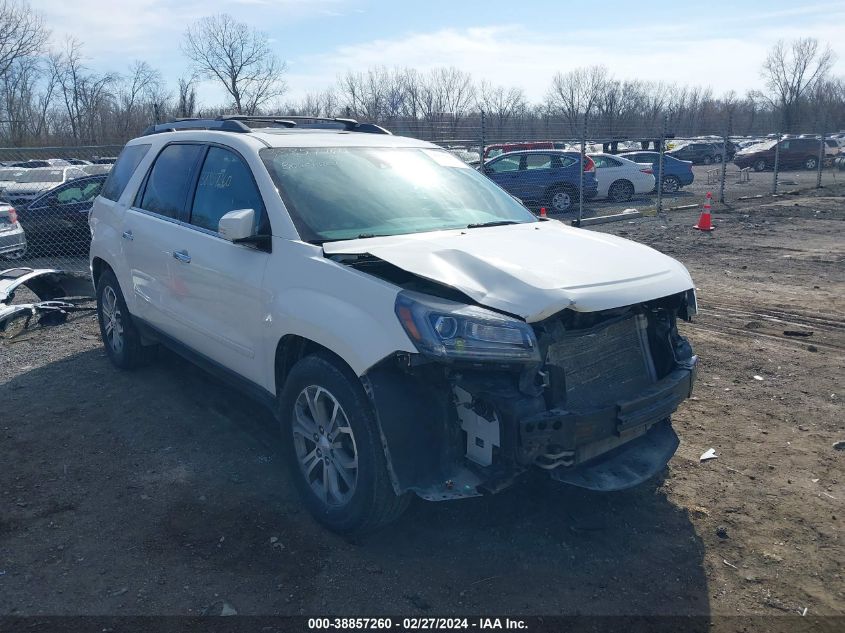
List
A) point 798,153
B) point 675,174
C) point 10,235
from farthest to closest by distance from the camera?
point 798,153, point 675,174, point 10,235

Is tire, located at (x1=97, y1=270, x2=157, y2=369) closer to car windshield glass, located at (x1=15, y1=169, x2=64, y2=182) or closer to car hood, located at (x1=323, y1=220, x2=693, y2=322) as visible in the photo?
car hood, located at (x1=323, y1=220, x2=693, y2=322)

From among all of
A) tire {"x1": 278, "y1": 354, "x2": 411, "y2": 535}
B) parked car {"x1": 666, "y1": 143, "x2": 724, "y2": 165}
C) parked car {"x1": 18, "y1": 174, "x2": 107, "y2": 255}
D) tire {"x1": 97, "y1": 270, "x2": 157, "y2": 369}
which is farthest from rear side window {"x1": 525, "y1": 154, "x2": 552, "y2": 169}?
parked car {"x1": 666, "y1": 143, "x2": 724, "y2": 165}

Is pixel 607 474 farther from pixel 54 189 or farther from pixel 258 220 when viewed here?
pixel 54 189

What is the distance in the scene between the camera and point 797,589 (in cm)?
306

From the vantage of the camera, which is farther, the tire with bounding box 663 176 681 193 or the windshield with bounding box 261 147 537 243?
the tire with bounding box 663 176 681 193

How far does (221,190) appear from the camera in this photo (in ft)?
14.4

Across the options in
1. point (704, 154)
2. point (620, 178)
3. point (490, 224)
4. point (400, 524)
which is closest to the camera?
point (400, 524)

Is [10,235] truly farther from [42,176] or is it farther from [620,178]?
[620,178]

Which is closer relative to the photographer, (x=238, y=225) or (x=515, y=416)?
(x=515, y=416)

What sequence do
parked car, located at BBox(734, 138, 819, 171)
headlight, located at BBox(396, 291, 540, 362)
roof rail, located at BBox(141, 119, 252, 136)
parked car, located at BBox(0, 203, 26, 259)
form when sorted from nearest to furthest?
headlight, located at BBox(396, 291, 540, 362)
roof rail, located at BBox(141, 119, 252, 136)
parked car, located at BBox(0, 203, 26, 259)
parked car, located at BBox(734, 138, 819, 171)

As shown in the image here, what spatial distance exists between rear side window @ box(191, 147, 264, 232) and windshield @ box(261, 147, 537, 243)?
0.18 metres

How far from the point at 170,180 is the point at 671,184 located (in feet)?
70.2

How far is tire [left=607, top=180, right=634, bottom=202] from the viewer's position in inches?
775

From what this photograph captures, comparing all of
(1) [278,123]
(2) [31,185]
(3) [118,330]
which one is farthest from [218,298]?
(2) [31,185]
